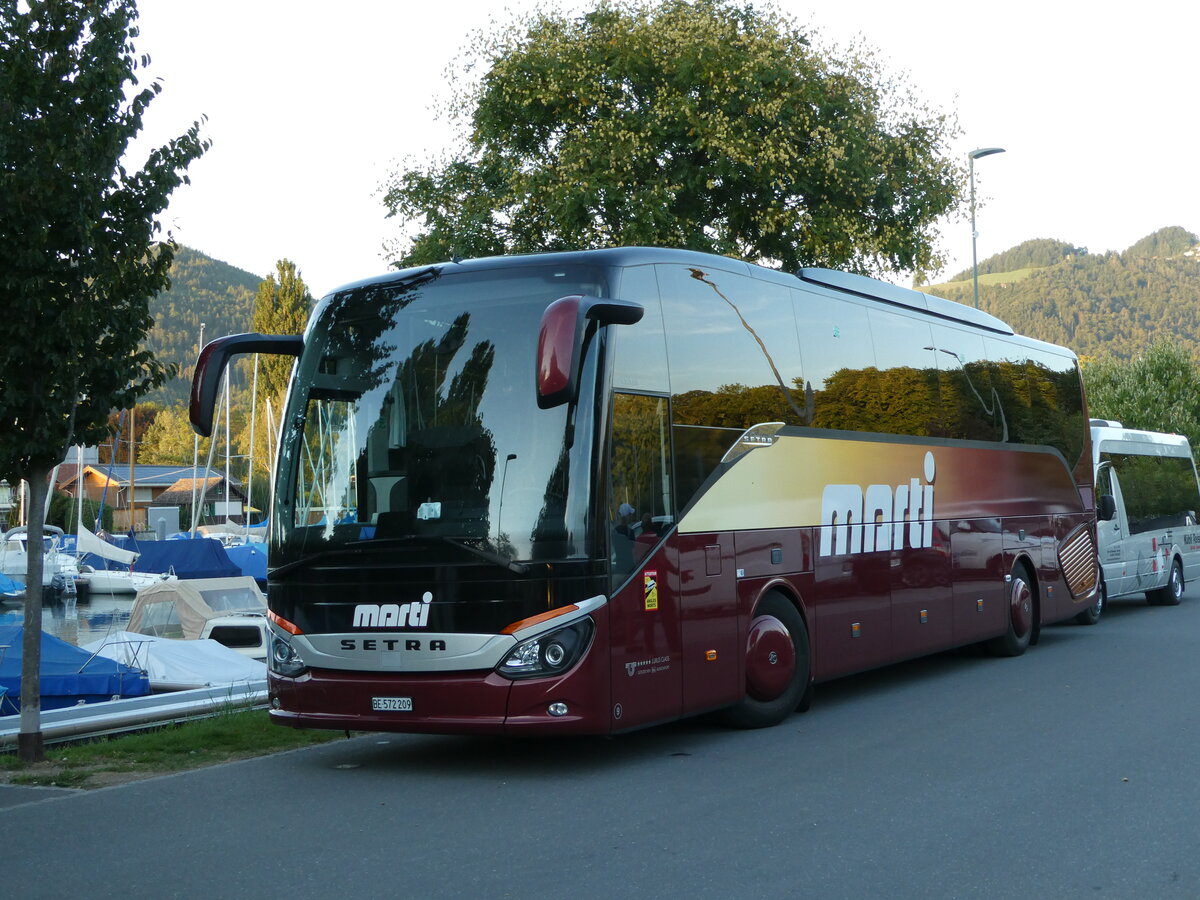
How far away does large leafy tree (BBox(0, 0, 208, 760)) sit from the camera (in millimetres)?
9945

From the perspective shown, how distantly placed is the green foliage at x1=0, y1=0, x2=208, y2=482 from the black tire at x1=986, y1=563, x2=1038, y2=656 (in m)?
10.4

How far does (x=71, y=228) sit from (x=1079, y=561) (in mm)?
13993

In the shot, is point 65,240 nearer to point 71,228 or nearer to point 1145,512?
point 71,228

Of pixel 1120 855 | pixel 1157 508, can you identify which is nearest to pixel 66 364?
pixel 1120 855

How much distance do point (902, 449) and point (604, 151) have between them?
45.4ft

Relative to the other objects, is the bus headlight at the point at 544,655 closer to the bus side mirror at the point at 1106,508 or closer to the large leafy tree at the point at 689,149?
the bus side mirror at the point at 1106,508

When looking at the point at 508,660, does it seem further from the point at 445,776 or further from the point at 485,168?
the point at 485,168

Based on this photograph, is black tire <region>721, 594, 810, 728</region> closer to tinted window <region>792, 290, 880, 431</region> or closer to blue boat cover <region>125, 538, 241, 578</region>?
tinted window <region>792, 290, 880, 431</region>

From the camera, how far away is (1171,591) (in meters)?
25.4

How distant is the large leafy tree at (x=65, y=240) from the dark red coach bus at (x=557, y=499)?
1119mm

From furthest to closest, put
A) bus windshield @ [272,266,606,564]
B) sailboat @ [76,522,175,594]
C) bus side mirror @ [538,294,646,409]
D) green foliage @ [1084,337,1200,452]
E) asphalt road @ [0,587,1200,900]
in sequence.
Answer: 1. green foliage @ [1084,337,1200,452]
2. sailboat @ [76,522,175,594]
3. bus windshield @ [272,266,606,564]
4. bus side mirror @ [538,294,646,409]
5. asphalt road @ [0,587,1200,900]

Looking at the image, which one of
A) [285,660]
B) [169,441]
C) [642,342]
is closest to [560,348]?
[642,342]

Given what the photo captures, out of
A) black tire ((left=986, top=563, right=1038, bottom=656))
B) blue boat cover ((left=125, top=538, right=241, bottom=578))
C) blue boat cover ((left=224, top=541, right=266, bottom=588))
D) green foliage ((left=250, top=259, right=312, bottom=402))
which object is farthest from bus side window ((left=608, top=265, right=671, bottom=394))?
green foliage ((left=250, top=259, right=312, bottom=402))

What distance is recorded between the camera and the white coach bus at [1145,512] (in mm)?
22859
